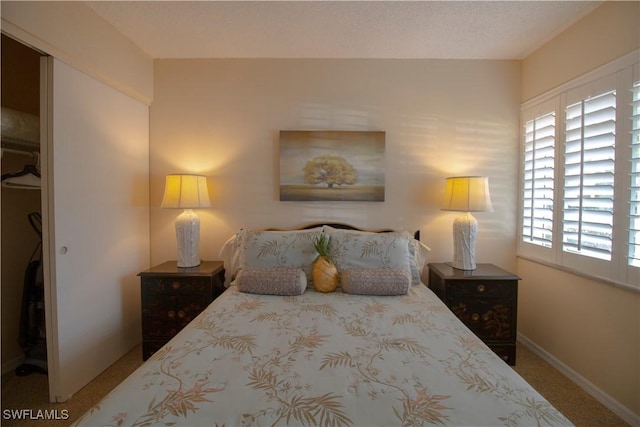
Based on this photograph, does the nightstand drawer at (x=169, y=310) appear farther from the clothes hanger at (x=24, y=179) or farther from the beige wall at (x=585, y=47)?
the beige wall at (x=585, y=47)

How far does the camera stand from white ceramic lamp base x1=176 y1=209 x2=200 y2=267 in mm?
2467

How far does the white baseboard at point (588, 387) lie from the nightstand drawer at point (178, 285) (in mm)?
2806

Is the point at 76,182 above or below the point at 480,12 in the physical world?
below

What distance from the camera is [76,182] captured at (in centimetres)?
198

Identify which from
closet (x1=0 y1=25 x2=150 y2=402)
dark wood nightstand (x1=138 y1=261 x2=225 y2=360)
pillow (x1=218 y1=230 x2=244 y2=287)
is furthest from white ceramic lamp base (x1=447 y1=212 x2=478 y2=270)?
A: closet (x1=0 y1=25 x2=150 y2=402)

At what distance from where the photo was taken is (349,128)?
2.70 meters

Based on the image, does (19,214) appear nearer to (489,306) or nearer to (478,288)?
(478,288)

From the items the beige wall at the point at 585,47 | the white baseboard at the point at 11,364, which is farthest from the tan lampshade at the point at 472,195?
the white baseboard at the point at 11,364

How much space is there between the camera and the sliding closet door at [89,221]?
184 cm

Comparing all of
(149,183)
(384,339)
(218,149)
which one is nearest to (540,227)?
(384,339)

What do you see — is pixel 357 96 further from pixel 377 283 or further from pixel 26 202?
pixel 26 202

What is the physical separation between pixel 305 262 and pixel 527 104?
2.44 m

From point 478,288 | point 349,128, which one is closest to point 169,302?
point 349,128

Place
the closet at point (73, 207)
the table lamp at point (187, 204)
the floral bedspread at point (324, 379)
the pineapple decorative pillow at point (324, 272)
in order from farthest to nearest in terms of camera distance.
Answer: the table lamp at point (187, 204)
the pineapple decorative pillow at point (324, 272)
the closet at point (73, 207)
the floral bedspread at point (324, 379)
